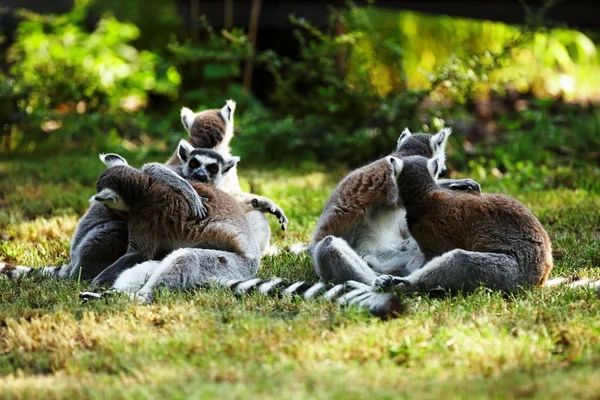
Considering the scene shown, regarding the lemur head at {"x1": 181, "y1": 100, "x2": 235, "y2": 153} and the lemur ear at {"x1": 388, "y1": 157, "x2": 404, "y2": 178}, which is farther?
the lemur head at {"x1": 181, "y1": 100, "x2": 235, "y2": 153}

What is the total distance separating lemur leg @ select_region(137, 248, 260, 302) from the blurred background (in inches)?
165

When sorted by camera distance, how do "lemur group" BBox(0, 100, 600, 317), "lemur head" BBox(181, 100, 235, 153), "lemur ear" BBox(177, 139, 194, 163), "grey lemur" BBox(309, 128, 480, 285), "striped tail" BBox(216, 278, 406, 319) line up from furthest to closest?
"lemur head" BBox(181, 100, 235, 153), "lemur ear" BBox(177, 139, 194, 163), "grey lemur" BBox(309, 128, 480, 285), "lemur group" BBox(0, 100, 600, 317), "striped tail" BBox(216, 278, 406, 319)

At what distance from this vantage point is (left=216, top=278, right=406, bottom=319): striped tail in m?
4.16

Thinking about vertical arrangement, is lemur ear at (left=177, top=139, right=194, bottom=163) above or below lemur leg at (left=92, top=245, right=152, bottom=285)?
above

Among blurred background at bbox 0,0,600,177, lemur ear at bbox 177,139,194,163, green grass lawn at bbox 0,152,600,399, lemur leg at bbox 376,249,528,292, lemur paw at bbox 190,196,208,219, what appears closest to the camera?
green grass lawn at bbox 0,152,600,399

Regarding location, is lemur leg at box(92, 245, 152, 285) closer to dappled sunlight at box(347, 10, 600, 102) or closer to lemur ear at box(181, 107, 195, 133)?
lemur ear at box(181, 107, 195, 133)

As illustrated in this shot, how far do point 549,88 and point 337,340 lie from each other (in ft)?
37.2

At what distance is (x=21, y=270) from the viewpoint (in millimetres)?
5461

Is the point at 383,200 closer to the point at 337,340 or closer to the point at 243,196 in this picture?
the point at 243,196

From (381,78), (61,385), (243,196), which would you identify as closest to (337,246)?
(243,196)

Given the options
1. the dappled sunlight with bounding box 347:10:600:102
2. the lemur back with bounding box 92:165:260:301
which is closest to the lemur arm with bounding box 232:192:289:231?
the lemur back with bounding box 92:165:260:301

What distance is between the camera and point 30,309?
4496mm

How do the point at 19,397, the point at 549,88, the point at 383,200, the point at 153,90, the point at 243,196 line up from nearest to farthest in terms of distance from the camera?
the point at 19,397, the point at 383,200, the point at 243,196, the point at 153,90, the point at 549,88

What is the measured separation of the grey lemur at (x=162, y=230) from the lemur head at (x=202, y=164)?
1.46 feet
